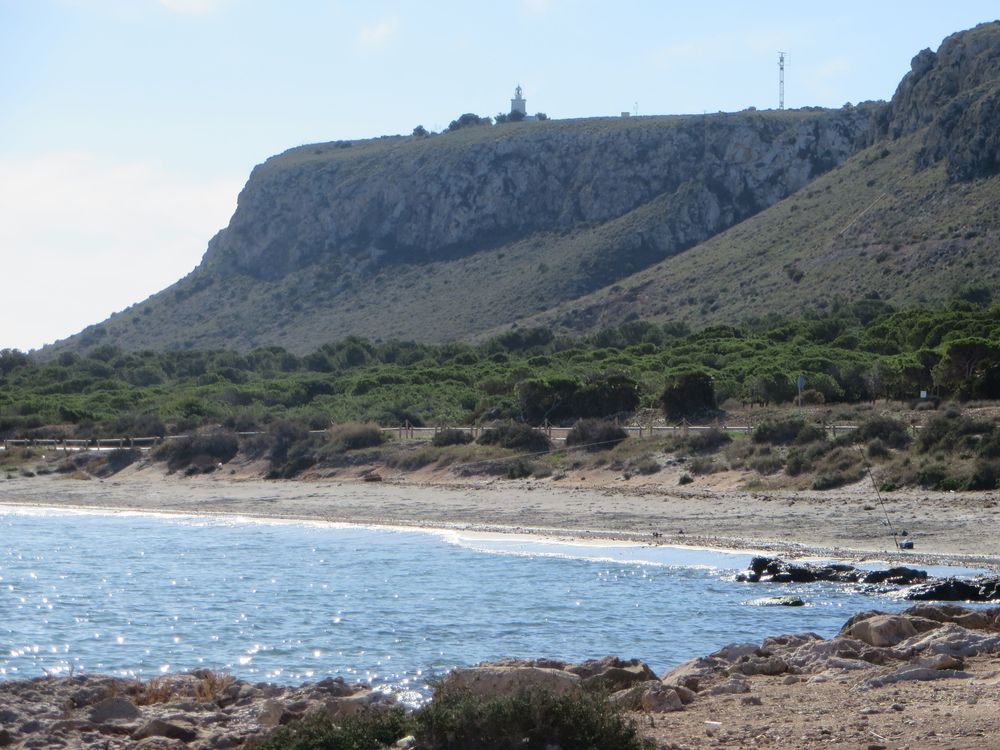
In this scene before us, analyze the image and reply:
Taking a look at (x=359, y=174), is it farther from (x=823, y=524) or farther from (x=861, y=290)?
(x=823, y=524)

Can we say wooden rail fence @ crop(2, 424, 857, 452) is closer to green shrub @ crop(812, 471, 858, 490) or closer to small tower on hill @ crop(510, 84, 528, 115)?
green shrub @ crop(812, 471, 858, 490)

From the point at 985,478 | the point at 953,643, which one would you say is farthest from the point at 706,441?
the point at 953,643

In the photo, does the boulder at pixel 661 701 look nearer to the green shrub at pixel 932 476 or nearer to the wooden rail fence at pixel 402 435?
the green shrub at pixel 932 476

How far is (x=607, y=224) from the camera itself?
10388cm

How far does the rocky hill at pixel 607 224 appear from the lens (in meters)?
71.9

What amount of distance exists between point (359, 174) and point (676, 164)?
1229 inches

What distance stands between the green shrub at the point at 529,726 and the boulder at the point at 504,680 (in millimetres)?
823

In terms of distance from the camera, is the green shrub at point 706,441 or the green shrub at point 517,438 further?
the green shrub at point 517,438

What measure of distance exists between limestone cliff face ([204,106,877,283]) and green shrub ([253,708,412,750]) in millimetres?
86288

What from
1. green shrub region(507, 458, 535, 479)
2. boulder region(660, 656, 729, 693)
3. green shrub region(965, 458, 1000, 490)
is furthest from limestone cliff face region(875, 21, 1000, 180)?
boulder region(660, 656, 729, 693)

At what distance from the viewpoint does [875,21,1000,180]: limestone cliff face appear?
71.0 metres

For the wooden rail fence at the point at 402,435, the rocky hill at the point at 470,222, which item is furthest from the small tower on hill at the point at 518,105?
the wooden rail fence at the point at 402,435

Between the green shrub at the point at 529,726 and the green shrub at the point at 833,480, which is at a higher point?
the green shrub at the point at 833,480

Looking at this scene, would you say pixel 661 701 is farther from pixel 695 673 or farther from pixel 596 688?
pixel 695 673
